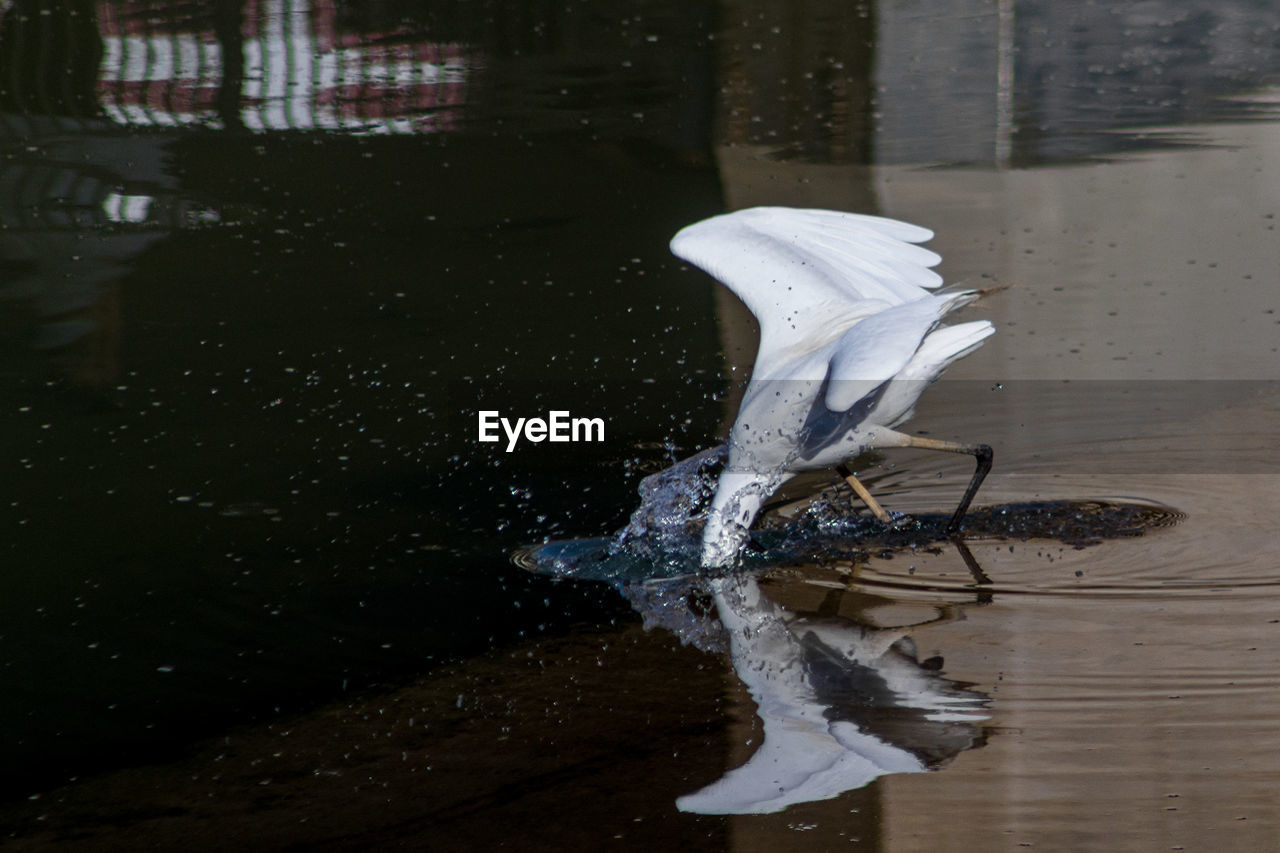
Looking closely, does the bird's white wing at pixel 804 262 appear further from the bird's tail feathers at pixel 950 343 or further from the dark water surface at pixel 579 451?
the dark water surface at pixel 579 451

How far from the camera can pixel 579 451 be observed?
4996 mm

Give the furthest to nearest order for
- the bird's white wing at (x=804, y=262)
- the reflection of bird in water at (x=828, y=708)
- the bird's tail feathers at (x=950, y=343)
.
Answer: the bird's white wing at (x=804, y=262) < the bird's tail feathers at (x=950, y=343) < the reflection of bird in water at (x=828, y=708)

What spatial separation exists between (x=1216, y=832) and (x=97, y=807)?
78.8 inches

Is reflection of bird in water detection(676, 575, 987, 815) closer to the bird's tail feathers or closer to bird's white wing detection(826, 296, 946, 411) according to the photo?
bird's white wing detection(826, 296, 946, 411)

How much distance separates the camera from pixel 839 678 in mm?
3387

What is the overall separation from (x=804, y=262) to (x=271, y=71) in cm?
672

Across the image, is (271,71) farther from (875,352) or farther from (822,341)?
(875,352)

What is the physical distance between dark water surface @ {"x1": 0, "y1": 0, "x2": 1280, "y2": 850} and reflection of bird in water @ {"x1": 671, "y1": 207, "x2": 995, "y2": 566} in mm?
239

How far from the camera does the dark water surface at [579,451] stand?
3.00 meters

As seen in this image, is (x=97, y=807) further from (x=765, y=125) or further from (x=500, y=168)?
(x=765, y=125)

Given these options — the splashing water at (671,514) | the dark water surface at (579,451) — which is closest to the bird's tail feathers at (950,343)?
the dark water surface at (579,451)

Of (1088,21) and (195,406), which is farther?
(1088,21)

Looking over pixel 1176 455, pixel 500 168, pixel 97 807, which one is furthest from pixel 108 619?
pixel 500 168

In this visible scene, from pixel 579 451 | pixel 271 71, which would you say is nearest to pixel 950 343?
pixel 579 451
